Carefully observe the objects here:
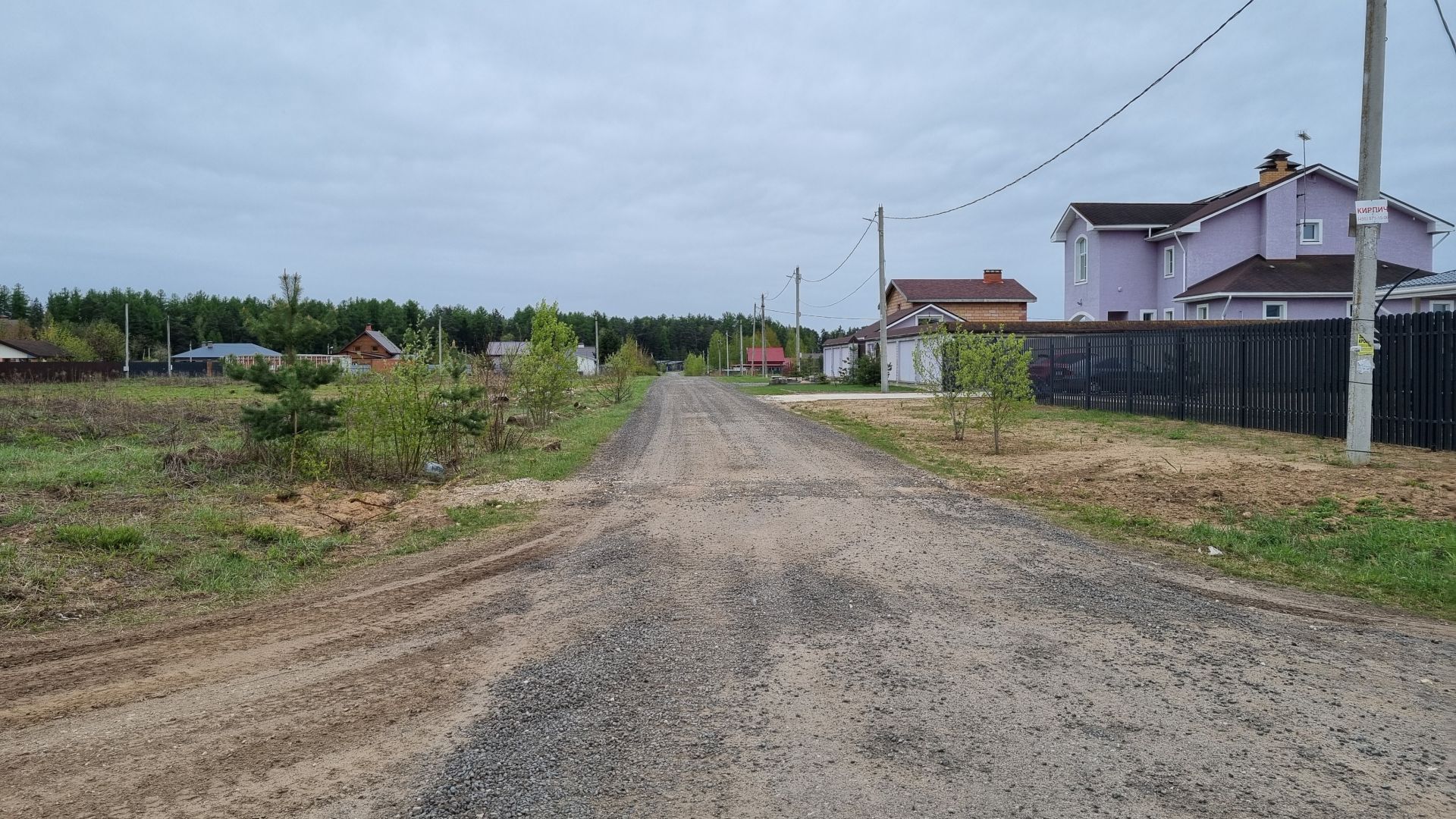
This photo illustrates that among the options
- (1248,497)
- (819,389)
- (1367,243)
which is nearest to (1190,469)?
(1248,497)

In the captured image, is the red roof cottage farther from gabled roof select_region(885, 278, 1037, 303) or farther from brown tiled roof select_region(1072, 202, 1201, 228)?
brown tiled roof select_region(1072, 202, 1201, 228)

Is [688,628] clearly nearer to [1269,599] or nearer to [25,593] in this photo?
[1269,599]

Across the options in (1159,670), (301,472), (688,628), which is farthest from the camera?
(301,472)

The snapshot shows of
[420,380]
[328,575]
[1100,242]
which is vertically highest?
[1100,242]

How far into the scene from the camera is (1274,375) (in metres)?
17.0

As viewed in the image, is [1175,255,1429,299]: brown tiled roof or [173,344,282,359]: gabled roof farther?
[173,344,282,359]: gabled roof

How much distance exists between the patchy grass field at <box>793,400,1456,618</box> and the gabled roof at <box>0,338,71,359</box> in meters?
82.6

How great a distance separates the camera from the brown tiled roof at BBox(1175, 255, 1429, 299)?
3056cm

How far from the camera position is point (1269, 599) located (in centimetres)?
616

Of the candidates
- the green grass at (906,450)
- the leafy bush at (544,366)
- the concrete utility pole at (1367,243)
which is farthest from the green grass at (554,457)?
the concrete utility pole at (1367,243)

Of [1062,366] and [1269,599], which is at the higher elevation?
[1062,366]

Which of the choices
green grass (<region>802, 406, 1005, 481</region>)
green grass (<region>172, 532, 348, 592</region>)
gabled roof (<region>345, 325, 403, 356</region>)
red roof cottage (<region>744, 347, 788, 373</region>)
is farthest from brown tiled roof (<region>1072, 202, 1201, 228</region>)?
gabled roof (<region>345, 325, 403, 356</region>)

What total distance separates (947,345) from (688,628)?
1282cm

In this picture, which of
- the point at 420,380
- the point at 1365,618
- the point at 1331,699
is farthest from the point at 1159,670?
the point at 420,380
